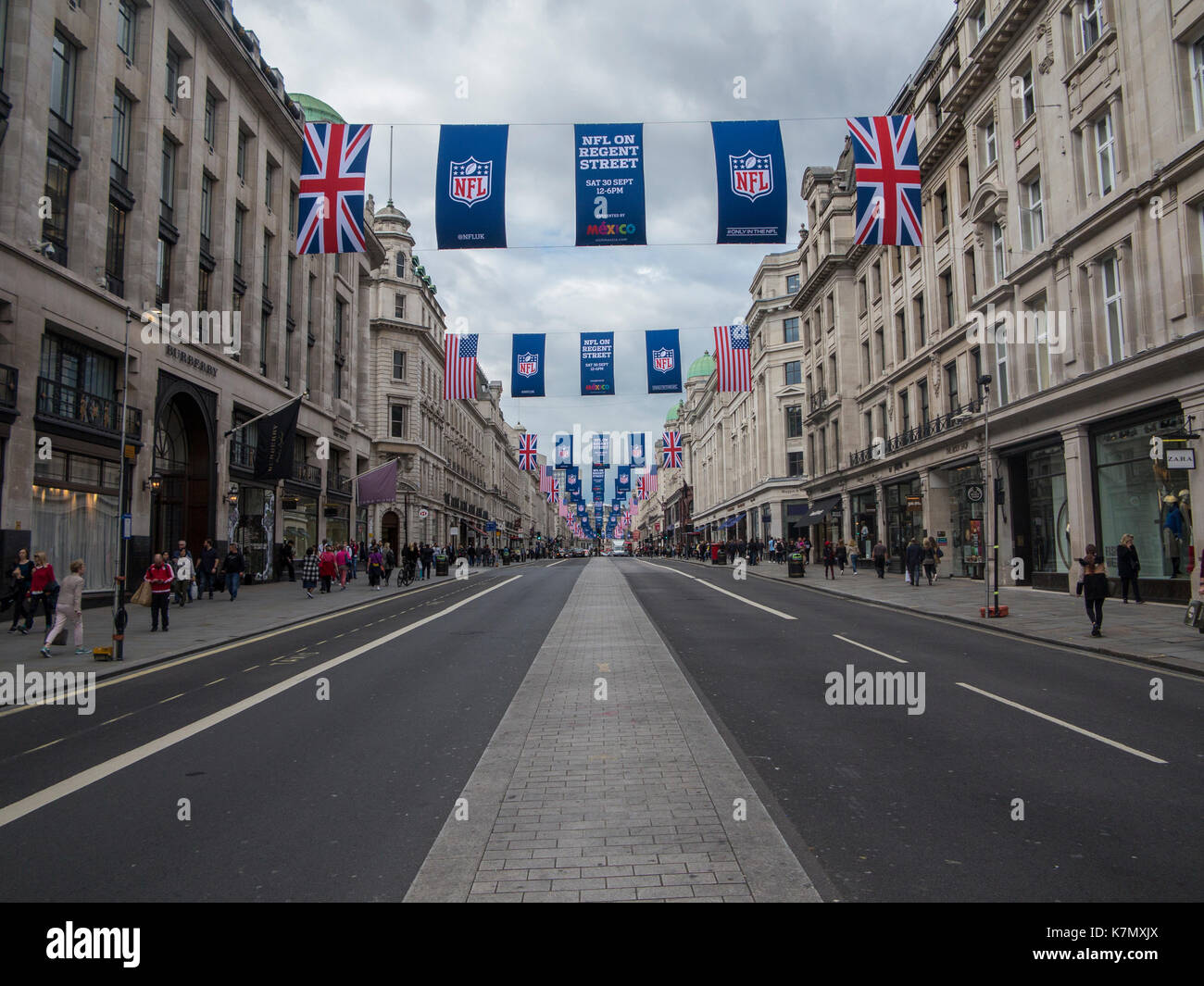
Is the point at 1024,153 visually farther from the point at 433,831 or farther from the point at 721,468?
the point at 721,468

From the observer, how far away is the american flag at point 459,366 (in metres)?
36.9

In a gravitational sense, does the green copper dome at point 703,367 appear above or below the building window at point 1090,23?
above

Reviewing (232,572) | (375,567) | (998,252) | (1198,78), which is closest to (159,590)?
(232,572)

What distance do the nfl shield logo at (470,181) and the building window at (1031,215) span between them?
1908 centimetres

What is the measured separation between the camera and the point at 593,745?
262 inches

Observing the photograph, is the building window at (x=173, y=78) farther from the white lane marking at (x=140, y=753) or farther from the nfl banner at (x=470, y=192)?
the white lane marking at (x=140, y=753)

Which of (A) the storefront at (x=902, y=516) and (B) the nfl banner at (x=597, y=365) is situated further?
(A) the storefront at (x=902, y=516)

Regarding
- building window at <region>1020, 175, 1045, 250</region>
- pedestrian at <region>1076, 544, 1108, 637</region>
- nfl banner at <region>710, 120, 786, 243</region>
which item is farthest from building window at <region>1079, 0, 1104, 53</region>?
pedestrian at <region>1076, 544, 1108, 637</region>

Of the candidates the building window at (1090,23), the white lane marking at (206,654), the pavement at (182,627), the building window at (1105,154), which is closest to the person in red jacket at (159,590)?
the pavement at (182,627)

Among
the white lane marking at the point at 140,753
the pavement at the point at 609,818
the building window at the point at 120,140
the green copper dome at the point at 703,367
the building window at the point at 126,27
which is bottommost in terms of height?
the white lane marking at the point at 140,753

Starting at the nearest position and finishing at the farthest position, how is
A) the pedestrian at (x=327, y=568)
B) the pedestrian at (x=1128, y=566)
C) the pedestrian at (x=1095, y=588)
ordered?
the pedestrian at (x=1095, y=588) → the pedestrian at (x=1128, y=566) → the pedestrian at (x=327, y=568)

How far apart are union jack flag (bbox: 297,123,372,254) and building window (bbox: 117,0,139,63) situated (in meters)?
13.4

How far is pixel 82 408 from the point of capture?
21.9m
